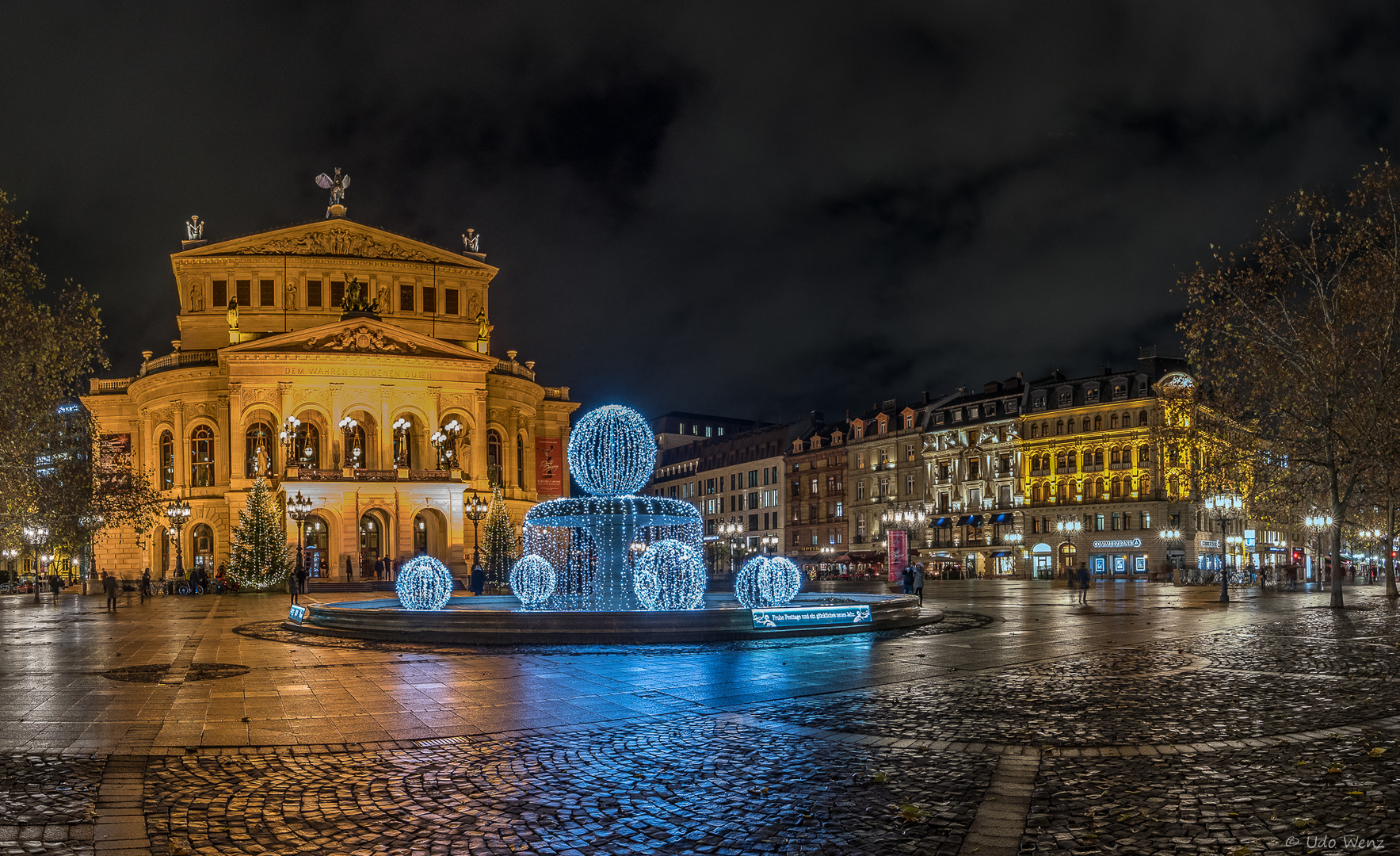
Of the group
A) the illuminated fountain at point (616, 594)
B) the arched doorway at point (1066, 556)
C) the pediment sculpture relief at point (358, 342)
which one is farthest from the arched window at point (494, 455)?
the illuminated fountain at point (616, 594)

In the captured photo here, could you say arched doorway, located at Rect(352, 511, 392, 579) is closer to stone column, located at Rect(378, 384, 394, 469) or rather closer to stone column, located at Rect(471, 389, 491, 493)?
stone column, located at Rect(378, 384, 394, 469)

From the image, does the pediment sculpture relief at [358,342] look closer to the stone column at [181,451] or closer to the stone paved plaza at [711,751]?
the stone column at [181,451]

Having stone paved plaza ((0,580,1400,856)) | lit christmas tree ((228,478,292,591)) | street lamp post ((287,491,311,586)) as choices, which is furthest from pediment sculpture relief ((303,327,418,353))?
stone paved plaza ((0,580,1400,856))

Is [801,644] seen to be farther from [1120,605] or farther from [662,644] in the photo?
[1120,605]

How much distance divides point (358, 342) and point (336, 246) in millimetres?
12202

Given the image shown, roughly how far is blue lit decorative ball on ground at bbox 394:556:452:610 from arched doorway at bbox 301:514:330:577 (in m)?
39.9

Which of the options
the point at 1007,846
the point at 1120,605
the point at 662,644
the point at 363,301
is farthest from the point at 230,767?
the point at 363,301

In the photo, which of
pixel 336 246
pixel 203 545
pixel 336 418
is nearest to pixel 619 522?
pixel 336 418

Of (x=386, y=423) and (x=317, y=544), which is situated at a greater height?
(x=386, y=423)

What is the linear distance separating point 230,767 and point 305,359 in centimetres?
6092

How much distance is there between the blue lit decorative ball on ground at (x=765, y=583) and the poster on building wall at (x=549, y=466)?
55.3 metres

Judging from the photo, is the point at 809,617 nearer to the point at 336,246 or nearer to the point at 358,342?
the point at 358,342

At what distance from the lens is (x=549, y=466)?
8231 cm

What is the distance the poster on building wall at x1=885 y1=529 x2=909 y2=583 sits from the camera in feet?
189
